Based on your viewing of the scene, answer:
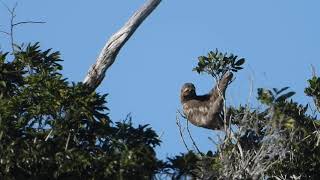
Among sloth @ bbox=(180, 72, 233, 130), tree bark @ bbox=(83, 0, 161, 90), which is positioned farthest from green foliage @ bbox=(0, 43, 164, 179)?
sloth @ bbox=(180, 72, 233, 130)

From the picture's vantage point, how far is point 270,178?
15383mm

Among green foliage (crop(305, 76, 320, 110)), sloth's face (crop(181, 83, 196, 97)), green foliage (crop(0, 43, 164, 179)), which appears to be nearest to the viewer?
green foliage (crop(0, 43, 164, 179))

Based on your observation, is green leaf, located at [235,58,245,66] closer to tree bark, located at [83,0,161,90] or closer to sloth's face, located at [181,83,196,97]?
tree bark, located at [83,0,161,90]

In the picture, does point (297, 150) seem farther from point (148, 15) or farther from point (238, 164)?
point (148, 15)

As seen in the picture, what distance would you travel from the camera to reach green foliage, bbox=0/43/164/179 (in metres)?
12.8

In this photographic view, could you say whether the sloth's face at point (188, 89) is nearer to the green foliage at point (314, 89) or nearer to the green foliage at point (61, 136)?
the green foliage at point (314, 89)

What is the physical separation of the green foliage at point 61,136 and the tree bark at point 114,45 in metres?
1.63

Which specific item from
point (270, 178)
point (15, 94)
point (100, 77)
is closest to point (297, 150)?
point (270, 178)

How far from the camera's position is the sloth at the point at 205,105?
16.9m

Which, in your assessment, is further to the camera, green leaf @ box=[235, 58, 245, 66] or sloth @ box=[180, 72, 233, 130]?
sloth @ box=[180, 72, 233, 130]

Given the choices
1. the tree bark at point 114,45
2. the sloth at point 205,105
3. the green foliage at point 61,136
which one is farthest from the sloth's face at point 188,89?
the green foliage at point 61,136

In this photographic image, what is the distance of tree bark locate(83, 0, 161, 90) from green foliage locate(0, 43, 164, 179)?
1.63m

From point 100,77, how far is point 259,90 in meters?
2.73

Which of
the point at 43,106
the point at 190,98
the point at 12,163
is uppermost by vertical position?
the point at 190,98
